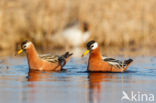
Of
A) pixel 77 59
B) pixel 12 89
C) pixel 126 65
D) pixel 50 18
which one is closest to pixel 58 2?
pixel 50 18

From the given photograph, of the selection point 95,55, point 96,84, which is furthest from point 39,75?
point 96,84

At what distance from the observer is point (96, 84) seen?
12.2 metres

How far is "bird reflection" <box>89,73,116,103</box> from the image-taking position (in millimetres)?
10241

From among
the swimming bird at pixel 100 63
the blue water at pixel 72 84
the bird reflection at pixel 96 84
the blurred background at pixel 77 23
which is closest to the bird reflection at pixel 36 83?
the blue water at pixel 72 84

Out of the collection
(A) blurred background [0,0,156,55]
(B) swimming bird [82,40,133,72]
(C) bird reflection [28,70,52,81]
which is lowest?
(C) bird reflection [28,70,52,81]

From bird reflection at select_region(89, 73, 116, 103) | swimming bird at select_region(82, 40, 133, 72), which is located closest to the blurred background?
swimming bird at select_region(82, 40, 133, 72)

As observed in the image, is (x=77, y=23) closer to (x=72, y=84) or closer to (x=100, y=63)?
(x=100, y=63)

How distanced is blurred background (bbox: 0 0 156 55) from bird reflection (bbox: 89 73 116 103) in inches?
320

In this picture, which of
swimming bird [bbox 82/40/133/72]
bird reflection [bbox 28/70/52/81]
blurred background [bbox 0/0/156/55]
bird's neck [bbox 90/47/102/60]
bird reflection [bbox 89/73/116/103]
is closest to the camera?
bird reflection [bbox 89/73/116/103]

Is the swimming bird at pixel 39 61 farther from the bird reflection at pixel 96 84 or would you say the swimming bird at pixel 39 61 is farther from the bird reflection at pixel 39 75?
the bird reflection at pixel 96 84

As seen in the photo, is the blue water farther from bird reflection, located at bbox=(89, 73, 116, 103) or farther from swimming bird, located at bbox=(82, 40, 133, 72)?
swimming bird, located at bbox=(82, 40, 133, 72)

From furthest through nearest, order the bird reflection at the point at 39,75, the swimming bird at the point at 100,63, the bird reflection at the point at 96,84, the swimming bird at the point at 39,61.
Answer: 1. the swimming bird at the point at 39,61
2. the swimming bird at the point at 100,63
3. the bird reflection at the point at 39,75
4. the bird reflection at the point at 96,84

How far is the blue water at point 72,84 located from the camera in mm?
10295

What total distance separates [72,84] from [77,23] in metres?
11.2
